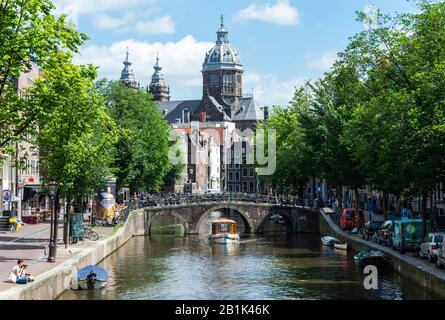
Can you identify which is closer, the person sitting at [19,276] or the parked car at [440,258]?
the person sitting at [19,276]

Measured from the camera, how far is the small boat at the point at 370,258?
141 ft

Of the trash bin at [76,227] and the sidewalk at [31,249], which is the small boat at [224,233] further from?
the trash bin at [76,227]

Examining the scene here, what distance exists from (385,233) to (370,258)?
502 centimetres

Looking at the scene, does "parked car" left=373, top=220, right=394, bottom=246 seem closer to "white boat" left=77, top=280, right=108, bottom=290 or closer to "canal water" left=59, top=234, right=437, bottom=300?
"canal water" left=59, top=234, right=437, bottom=300

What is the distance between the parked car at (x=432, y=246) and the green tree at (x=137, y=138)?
40.7 metres

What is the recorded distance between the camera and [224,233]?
65.0 meters

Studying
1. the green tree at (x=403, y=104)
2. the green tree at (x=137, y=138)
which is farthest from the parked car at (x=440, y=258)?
the green tree at (x=137, y=138)

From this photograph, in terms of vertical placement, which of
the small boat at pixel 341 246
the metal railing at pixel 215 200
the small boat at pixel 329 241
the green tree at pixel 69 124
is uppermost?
the green tree at pixel 69 124

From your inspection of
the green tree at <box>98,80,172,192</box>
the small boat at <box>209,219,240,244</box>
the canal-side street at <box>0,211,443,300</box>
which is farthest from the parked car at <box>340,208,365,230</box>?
the green tree at <box>98,80,172,192</box>

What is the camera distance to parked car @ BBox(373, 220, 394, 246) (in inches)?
1844

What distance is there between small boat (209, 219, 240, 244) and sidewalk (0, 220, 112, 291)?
9.75 m
